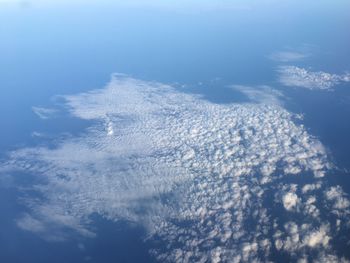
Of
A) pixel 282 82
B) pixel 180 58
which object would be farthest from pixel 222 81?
pixel 180 58

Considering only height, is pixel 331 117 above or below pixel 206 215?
above

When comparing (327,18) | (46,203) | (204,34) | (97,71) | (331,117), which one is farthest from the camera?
(327,18)

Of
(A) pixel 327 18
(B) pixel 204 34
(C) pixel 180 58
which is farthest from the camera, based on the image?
(A) pixel 327 18

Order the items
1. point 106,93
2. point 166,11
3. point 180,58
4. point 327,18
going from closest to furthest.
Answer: point 106,93, point 180,58, point 327,18, point 166,11

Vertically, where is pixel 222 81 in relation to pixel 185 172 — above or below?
above

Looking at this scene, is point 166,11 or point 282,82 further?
point 166,11

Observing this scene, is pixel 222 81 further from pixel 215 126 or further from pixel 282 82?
pixel 215 126

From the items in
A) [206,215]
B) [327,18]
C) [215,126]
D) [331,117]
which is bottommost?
[206,215]

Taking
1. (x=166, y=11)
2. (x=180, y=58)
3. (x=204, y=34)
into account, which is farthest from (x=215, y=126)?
(x=166, y=11)

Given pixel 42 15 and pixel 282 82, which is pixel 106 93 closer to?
pixel 282 82
